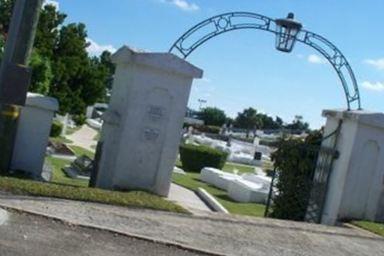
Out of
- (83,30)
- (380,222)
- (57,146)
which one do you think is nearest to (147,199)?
(380,222)

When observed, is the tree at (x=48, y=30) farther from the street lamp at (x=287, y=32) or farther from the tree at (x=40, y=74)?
the street lamp at (x=287, y=32)

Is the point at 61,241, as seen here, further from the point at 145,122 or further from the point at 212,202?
the point at 212,202

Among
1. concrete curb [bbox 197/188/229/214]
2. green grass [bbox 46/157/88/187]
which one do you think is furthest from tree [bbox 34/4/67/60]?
concrete curb [bbox 197/188/229/214]

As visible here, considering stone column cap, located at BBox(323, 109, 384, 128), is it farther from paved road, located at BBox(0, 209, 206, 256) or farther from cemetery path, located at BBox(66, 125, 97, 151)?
cemetery path, located at BBox(66, 125, 97, 151)

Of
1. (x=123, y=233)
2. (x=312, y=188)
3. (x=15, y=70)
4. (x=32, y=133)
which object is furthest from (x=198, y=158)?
(x=123, y=233)

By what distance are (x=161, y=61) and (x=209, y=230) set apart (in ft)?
13.8

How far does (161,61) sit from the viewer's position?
1179cm

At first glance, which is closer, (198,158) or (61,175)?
(61,175)

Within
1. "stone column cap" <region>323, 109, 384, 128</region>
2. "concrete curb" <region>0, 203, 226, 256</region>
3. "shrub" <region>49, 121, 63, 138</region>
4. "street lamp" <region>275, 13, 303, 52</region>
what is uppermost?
"street lamp" <region>275, 13, 303, 52</region>

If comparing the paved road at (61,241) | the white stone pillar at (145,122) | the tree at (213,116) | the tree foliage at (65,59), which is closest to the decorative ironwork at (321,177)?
the white stone pillar at (145,122)

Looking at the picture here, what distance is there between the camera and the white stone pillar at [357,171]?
11906mm

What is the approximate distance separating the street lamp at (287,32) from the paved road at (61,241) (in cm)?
841

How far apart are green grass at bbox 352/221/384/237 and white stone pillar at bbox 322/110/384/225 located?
383 millimetres

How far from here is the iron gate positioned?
12.3m
